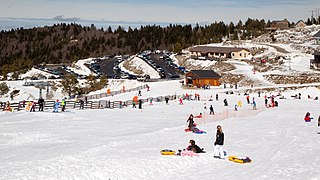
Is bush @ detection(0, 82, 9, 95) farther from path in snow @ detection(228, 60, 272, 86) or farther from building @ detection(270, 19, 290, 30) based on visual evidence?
building @ detection(270, 19, 290, 30)

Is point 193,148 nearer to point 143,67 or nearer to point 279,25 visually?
point 143,67

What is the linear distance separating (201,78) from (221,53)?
126 feet

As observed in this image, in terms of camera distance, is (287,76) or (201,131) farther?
(287,76)

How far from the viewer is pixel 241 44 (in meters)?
112

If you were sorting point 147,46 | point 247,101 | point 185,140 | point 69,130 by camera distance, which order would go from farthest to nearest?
1. point 147,46
2. point 247,101
3. point 69,130
4. point 185,140

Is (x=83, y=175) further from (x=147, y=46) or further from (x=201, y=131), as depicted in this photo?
(x=147, y=46)

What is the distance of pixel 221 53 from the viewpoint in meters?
99.2

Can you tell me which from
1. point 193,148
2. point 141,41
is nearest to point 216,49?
point 141,41

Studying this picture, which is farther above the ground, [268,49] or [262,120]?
[268,49]

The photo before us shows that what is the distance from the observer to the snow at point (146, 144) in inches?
581

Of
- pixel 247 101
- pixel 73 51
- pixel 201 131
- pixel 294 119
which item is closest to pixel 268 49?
pixel 247 101

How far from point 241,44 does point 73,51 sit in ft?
292

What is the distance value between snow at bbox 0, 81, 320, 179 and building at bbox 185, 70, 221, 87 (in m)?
25.1

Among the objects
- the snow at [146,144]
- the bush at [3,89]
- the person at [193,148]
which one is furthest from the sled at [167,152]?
the bush at [3,89]
